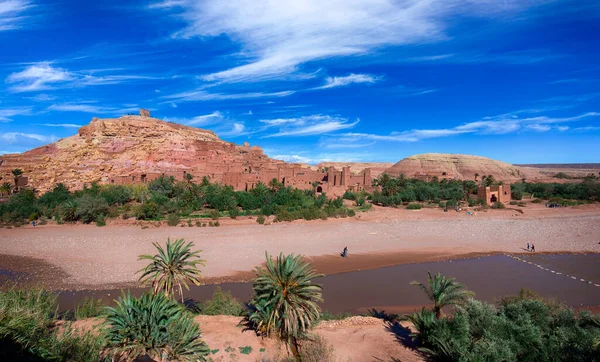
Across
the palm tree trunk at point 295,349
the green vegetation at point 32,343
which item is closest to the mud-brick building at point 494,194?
the palm tree trunk at point 295,349

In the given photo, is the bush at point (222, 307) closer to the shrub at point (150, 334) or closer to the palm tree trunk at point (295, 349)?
the palm tree trunk at point (295, 349)

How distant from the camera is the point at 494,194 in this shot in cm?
3859

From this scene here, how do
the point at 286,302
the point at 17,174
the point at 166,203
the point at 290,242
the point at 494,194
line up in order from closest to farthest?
1. the point at 286,302
2. the point at 290,242
3. the point at 166,203
4. the point at 494,194
5. the point at 17,174

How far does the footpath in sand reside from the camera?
53.2ft

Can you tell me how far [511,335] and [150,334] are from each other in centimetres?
706

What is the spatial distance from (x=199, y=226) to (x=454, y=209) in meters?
25.5

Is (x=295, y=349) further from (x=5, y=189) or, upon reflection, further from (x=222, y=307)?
(x=5, y=189)

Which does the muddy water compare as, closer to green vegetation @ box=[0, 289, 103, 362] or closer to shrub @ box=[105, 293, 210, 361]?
shrub @ box=[105, 293, 210, 361]

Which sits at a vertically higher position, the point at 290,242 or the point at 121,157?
the point at 121,157

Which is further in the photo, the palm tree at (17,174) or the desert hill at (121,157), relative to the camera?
the desert hill at (121,157)

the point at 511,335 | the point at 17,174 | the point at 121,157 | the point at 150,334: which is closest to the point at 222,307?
the point at 150,334

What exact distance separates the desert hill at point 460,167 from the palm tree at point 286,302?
226 feet

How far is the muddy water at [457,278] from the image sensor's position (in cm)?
1261

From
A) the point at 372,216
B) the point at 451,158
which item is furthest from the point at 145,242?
the point at 451,158
